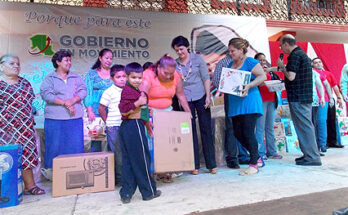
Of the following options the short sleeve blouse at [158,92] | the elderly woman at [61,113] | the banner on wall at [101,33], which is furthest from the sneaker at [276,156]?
the elderly woman at [61,113]

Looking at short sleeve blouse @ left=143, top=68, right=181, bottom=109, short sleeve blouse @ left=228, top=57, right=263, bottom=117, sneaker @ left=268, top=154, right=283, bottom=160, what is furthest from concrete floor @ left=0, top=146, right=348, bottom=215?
sneaker @ left=268, top=154, right=283, bottom=160

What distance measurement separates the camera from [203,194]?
229cm

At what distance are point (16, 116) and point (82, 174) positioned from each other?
34.7 inches

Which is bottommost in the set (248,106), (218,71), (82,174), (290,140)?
(82,174)

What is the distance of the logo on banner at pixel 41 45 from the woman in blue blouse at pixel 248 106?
3.16m

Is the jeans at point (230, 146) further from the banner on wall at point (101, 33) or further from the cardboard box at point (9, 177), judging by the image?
the cardboard box at point (9, 177)

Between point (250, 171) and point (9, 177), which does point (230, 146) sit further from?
point (9, 177)

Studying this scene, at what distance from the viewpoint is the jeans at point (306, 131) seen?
3398mm

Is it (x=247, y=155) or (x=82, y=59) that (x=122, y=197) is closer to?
(x=247, y=155)

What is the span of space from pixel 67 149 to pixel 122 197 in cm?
118

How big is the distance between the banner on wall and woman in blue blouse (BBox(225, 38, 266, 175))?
7.19ft

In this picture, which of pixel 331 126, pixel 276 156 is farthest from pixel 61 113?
pixel 331 126

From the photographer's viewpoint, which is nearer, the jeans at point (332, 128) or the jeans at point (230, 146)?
the jeans at point (230, 146)

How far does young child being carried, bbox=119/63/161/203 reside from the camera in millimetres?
2197
